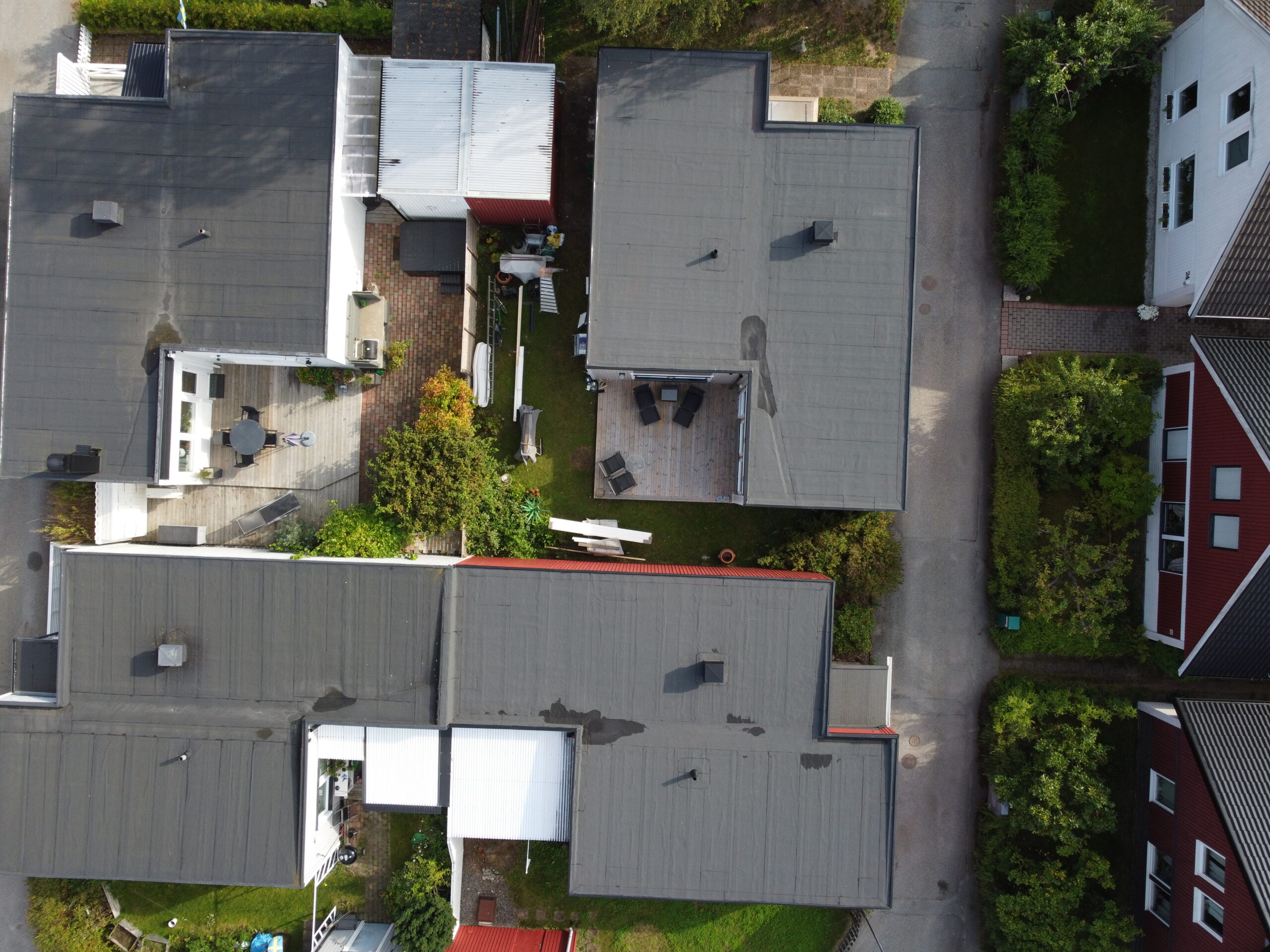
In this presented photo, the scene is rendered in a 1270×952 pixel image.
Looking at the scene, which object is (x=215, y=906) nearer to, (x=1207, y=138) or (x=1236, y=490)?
(x=1236, y=490)

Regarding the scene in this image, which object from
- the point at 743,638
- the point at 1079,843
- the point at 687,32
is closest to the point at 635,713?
the point at 743,638

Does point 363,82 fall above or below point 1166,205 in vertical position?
above

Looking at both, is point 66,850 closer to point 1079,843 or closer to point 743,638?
point 743,638

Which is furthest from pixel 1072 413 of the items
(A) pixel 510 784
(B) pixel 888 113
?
(A) pixel 510 784

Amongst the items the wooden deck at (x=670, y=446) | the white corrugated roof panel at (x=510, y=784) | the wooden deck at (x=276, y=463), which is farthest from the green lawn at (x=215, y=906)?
the wooden deck at (x=670, y=446)

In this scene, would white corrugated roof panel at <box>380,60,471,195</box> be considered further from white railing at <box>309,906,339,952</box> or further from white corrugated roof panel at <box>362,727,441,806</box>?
white railing at <box>309,906,339,952</box>

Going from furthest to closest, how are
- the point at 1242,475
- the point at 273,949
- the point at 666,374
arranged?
the point at 273,949 → the point at 666,374 → the point at 1242,475
